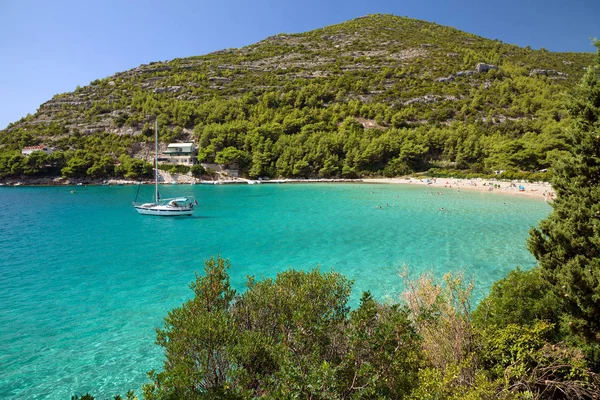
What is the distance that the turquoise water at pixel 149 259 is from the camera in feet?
27.1

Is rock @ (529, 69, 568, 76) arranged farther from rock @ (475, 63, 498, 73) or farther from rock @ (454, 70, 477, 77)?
rock @ (454, 70, 477, 77)

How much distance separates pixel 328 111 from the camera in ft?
321

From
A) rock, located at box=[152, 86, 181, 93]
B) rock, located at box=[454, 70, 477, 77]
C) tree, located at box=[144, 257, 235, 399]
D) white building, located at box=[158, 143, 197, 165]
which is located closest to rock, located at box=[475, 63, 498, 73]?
rock, located at box=[454, 70, 477, 77]

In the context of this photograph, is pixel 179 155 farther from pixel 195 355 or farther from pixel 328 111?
pixel 195 355

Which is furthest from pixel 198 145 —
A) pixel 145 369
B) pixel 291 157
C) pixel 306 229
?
pixel 145 369

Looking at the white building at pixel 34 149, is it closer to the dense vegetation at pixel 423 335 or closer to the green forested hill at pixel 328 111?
the green forested hill at pixel 328 111

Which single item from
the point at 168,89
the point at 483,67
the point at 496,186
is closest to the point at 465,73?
the point at 483,67

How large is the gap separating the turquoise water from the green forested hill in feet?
132

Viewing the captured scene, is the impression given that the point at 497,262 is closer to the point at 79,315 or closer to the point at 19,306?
the point at 79,315

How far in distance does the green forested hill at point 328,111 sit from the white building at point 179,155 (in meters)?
5.58

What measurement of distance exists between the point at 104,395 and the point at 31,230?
26.4 meters

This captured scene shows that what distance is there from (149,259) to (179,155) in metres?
71.5

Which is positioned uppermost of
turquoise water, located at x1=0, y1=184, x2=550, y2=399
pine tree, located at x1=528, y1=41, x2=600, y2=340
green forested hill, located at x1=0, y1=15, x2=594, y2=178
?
green forested hill, located at x1=0, y1=15, x2=594, y2=178

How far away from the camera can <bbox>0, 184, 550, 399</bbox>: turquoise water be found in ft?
27.1
